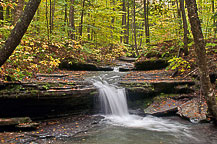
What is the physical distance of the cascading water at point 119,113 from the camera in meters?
7.30

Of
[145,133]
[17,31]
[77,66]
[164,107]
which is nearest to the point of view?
[17,31]

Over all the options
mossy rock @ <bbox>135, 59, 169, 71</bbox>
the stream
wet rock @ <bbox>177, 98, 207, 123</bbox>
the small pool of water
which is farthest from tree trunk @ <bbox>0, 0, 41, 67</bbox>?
mossy rock @ <bbox>135, 59, 169, 71</bbox>

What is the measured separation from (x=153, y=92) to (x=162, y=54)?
443cm

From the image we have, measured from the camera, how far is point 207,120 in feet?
21.7

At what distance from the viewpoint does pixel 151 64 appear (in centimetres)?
1286

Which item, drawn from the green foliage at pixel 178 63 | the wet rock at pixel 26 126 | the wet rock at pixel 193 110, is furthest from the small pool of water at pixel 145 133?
the green foliage at pixel 178 63

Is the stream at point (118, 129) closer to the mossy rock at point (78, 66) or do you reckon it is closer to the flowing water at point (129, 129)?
the flowing water at point (129, 129)

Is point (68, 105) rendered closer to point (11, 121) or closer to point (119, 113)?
point (11, 121)

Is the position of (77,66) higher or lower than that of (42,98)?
higher

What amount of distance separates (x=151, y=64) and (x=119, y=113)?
5684mm

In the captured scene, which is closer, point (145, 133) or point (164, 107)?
point (145, 133)

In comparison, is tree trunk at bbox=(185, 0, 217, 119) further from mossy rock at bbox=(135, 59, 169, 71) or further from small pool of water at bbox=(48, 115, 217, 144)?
mossy rock at bbox=(135, 59, 169, 71)

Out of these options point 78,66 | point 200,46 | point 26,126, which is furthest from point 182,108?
point 78,66

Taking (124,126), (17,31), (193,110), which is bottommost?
(124,126)
